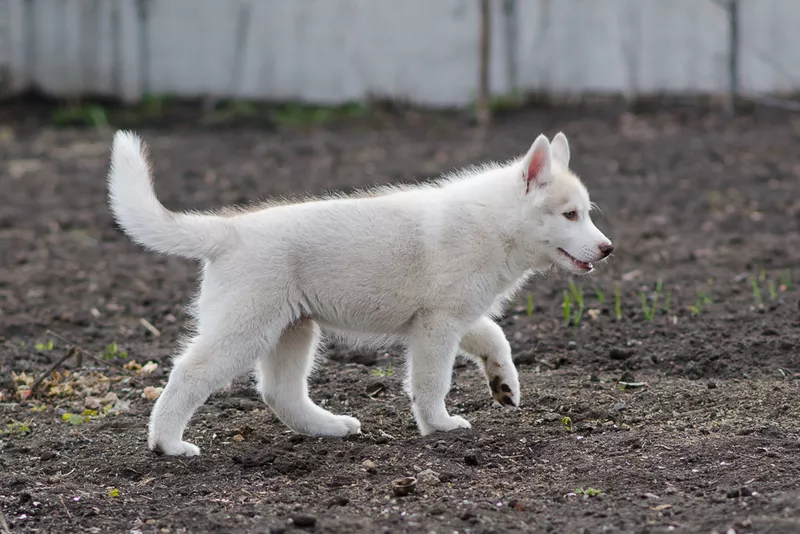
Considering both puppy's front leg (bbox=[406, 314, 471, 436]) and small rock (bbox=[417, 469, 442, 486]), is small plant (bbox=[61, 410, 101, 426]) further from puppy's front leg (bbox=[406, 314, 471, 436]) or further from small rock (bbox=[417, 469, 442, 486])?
small rock (bbox=[417, 469, 442, 486])

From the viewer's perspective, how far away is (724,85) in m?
16.1

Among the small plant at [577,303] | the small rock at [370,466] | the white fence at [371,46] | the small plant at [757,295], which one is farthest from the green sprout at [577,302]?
the white fence at [371,46]

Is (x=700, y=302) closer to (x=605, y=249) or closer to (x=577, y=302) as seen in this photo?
(x=577, y=302)

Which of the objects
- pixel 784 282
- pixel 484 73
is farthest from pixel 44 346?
pixel 484 73

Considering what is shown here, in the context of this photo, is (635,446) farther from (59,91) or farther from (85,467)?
(59,91)

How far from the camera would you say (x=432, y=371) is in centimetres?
529

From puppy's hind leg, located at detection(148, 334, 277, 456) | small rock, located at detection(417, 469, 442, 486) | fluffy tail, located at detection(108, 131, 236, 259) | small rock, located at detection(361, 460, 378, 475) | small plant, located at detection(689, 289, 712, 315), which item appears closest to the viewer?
small rock, located at detection(417, 469, 442, 486)

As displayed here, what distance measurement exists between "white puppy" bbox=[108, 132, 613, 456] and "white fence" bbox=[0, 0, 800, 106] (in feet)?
37.4

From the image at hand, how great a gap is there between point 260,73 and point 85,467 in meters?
12.6

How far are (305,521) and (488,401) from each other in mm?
2004

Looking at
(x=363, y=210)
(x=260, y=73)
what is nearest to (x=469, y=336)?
(x=363, y=210)

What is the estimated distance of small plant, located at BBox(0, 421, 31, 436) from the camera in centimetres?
571

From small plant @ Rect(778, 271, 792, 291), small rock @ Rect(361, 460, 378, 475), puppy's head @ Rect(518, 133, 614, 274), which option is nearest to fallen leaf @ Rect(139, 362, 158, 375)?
small rock @ Rect(361, 460, 378, 475)

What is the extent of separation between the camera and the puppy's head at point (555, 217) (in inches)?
212
